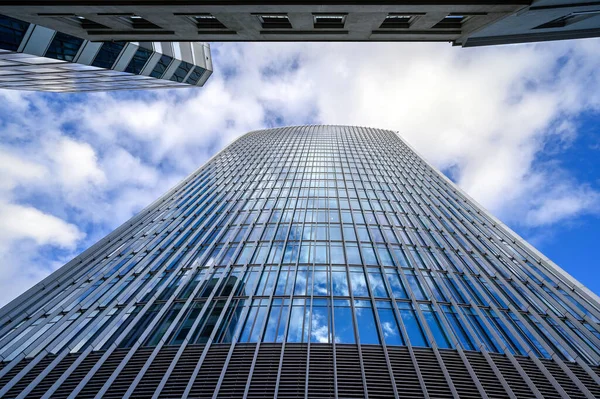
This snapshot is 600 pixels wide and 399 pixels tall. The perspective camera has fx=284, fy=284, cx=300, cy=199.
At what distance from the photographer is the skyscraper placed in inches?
464

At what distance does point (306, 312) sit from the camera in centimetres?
1598

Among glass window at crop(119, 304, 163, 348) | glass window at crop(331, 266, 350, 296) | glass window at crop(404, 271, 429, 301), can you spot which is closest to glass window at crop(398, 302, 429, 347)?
glass window at crop(404, 271, 429, 301)

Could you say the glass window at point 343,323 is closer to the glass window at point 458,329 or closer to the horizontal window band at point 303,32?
the glass window at point 458,329

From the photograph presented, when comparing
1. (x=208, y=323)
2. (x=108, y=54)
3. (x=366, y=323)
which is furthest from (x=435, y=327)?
(x=108, y=54)

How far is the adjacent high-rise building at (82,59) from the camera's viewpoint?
15938 mm

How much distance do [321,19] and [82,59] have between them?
16527 mm

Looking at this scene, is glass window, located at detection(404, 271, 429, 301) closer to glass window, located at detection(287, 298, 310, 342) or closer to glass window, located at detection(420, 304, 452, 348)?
glass window, located at detection(420, 304, 452, 348)

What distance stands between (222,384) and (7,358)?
10.7 metres

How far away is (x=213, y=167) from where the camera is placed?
47.4 m

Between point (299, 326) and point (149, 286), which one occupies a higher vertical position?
point (149, 286)

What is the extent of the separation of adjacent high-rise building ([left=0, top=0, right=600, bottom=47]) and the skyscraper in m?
14.6

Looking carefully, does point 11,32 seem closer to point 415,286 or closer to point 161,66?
point 161,66

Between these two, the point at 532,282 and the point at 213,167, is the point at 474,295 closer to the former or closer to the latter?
the point at 532,282

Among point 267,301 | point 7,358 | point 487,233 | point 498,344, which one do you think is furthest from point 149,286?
point 487,233
